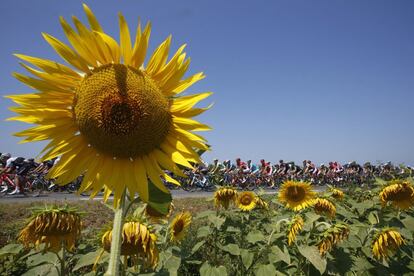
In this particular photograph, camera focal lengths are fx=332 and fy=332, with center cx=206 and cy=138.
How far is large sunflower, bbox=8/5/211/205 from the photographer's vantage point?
1.30m

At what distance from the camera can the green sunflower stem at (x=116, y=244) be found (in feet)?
3.58

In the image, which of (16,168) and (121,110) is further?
(16,168)

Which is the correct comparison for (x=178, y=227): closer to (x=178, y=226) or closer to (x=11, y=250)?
(x=178, y=226)

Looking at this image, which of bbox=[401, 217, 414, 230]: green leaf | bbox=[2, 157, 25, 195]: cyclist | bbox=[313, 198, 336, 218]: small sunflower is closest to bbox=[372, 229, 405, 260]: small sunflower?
bbox=[313, 198, 336, 218]: small sunflower

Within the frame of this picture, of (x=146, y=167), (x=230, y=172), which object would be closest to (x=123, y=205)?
(x=146, y=167)

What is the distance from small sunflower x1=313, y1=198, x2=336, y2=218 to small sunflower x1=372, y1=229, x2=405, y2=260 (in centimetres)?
82

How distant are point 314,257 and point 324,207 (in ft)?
5.21

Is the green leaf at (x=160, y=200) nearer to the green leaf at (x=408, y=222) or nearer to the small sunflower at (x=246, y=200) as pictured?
the green leaf at (x=408, y=222)

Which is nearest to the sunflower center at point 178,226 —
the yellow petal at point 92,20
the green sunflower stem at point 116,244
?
the green sunflower stem at point 116,244

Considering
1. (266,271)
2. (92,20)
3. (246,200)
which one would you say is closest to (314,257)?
(266,271)

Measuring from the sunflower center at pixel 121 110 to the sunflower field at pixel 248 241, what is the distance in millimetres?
745

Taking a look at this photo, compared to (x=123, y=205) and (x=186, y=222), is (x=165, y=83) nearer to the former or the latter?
(x=123, y=205)

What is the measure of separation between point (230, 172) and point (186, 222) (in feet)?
63.1

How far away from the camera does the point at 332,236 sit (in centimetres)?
296
